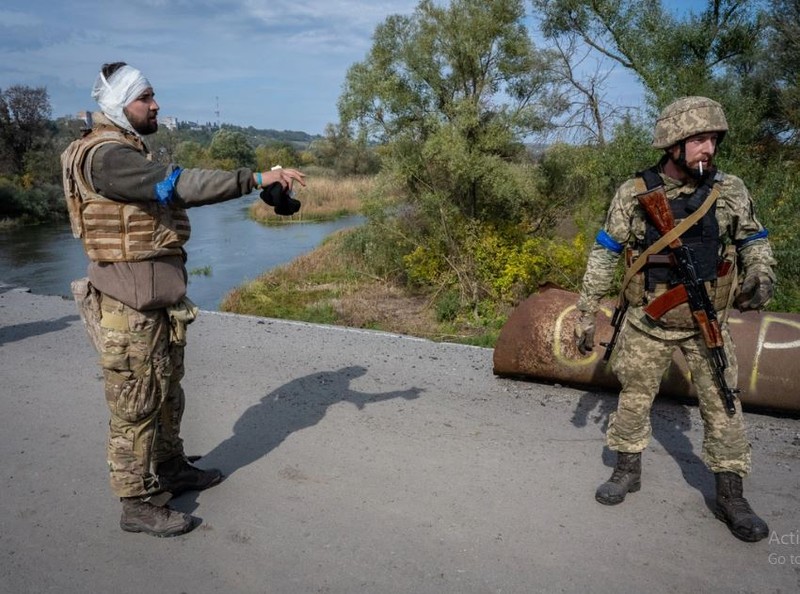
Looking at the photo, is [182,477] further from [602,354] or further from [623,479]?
[602,354]

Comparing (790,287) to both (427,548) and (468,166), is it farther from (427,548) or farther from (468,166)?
(427,548)

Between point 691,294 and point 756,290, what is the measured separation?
347 millimetres

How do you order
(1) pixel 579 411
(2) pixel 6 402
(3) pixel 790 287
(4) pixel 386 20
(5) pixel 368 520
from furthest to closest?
(4) pixel 386 20 → (3) pixel 790 287 → (2) pixel 6 402 → (1) pixel 579 411 → (5) pixel 368 520

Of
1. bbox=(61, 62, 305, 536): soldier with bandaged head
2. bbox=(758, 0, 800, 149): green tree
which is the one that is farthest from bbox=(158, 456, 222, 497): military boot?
bbox=(758, 0, 800, 149): green tree

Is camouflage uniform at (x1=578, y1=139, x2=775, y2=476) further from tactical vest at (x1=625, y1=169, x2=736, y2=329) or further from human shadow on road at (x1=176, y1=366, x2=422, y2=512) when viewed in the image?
human shadow on road at (x1=176, y1=366, x2=422, y2=512)

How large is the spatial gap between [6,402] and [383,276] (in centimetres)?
802

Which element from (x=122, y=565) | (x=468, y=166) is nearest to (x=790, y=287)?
(x=468, y=166)

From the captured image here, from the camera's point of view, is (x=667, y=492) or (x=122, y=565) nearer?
(x=122, y=565)

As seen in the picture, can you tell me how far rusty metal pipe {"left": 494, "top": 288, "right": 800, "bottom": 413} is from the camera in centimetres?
424

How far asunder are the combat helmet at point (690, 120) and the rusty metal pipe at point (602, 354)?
176cm

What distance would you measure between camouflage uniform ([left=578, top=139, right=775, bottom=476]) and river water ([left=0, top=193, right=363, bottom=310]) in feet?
29.8

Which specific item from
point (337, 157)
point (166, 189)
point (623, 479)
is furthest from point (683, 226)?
point (337, 157)

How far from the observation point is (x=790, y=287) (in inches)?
284

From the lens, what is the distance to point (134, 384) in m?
3.00
